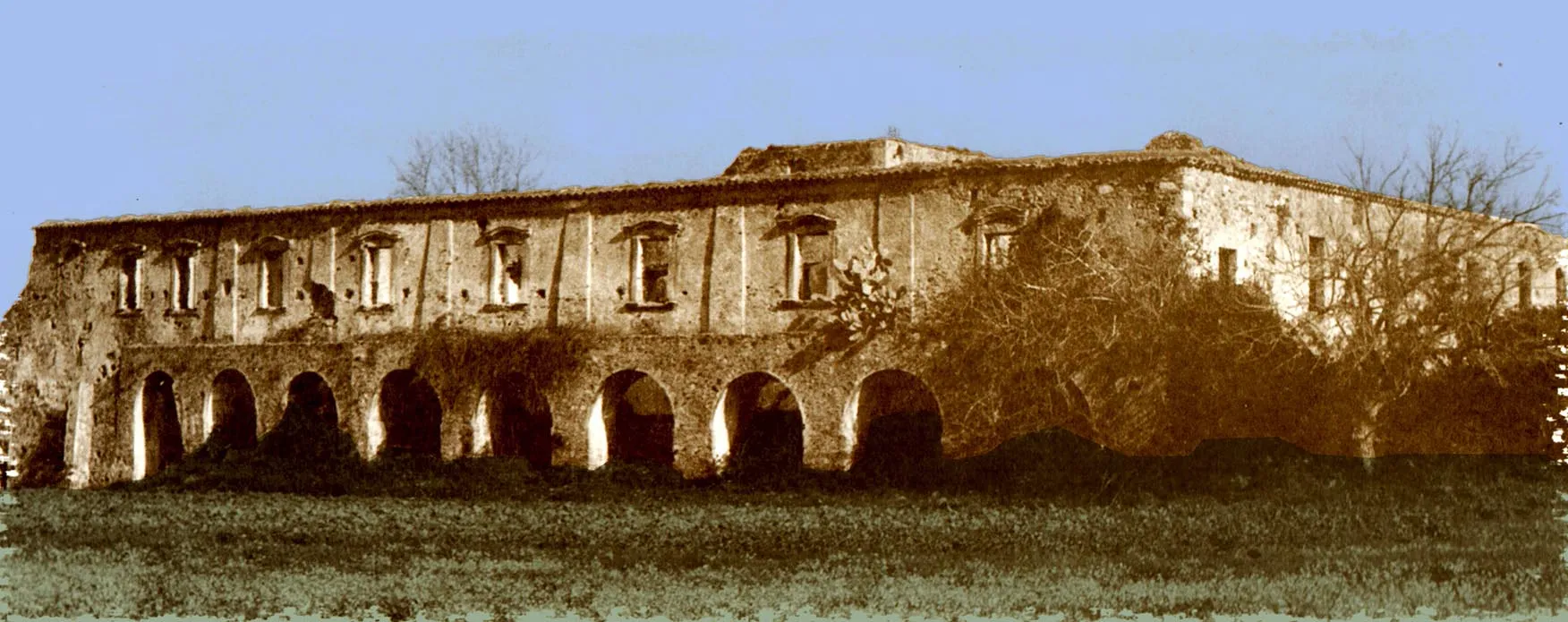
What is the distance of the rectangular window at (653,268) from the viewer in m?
34.8

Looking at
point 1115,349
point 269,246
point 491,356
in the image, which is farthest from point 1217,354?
point 269,246

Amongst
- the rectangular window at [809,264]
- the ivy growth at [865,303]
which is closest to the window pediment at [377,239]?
the rectangular window at [809,264]

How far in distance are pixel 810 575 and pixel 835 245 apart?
12.9m

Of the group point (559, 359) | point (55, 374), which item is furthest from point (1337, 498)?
point (55, 374)

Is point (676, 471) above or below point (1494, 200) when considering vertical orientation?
below

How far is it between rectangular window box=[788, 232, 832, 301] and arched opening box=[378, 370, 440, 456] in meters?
7.15

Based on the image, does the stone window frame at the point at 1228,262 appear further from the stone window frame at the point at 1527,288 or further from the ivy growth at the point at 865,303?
the stone window frame at the point at 1527,288

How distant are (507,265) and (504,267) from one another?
69 mm

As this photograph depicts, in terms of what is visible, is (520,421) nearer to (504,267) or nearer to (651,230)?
(504,267)

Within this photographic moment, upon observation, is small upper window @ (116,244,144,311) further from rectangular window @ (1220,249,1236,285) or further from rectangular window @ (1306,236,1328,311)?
rectangular window @ (1306,236,1328,311)

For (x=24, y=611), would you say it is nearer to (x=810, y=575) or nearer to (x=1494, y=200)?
(x=810, y=575)

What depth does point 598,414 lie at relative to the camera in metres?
34.6

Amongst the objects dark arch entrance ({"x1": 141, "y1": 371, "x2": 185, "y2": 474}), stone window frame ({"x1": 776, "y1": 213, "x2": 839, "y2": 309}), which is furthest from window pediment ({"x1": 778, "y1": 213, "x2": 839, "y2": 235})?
dark arch entrance ({"x1": 141, "y1": 371, "x2": 185, "y2": 474})

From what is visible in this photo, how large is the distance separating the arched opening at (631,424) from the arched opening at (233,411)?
6401 millimetres
